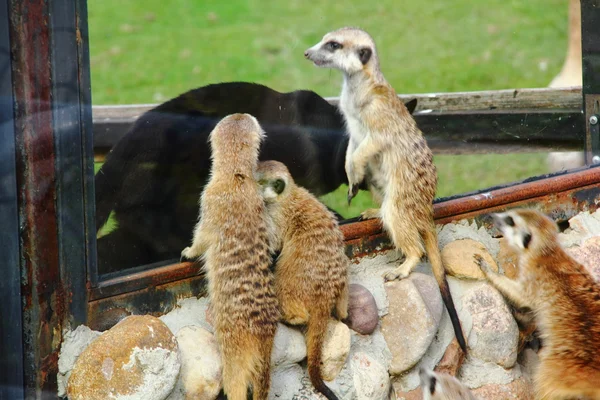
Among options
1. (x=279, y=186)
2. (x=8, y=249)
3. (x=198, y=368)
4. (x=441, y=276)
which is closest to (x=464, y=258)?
(x=441, y=276)

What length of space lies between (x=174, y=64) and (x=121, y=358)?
4557 millimetres

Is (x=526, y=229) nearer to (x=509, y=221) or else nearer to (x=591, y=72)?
(x=509, y=221)

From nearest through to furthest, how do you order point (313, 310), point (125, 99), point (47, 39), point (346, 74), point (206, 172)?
point (47, 39), point (313, 310), point (206, 172), point (346, 74), point (125, 99)

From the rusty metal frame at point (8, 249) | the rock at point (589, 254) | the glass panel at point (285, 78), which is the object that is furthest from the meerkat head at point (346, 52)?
the rusty metal frame at point (8, 249)

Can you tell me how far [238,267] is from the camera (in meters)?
2.21

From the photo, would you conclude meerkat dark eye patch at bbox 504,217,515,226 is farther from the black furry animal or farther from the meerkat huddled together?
the black furry animal

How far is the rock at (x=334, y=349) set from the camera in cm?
247

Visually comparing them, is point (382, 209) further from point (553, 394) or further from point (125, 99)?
point (125, 99)

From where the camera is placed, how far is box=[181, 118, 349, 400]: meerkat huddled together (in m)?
2.20

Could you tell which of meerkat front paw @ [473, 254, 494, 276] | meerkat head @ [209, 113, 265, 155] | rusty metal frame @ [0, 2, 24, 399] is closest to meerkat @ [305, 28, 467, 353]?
meerkat front paw @ [473, 254, 494, 276]

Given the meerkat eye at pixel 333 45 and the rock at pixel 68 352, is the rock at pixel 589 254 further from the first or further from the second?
the rock at pixel 68 352

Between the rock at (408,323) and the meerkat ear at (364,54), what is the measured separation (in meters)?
0.79

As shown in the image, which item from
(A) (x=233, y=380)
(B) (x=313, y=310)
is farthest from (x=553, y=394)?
(A) (x=233, y=380)

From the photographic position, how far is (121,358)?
2.12 meters
